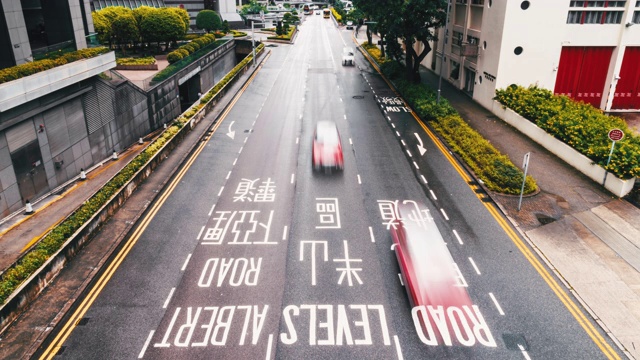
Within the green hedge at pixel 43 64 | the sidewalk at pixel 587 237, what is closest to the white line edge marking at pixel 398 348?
the sidewalk at pixel 587 237

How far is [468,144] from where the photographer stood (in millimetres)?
28594

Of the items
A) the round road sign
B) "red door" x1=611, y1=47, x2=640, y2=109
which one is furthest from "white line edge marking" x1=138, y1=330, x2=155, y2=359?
"red door" x1=611, y1=47, x2=640, y2=109

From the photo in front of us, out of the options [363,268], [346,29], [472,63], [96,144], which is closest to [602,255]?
[363,268]

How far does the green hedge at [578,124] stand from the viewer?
76.2 ft

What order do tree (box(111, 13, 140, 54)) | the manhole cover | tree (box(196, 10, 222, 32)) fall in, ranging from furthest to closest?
tree (box(196, 10, 222, 32))
tree (box(111, 13, 140, 54))
the manhole cover

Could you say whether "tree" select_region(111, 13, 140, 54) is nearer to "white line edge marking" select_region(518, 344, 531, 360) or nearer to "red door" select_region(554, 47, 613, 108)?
"red door" select_region(554, 47, 613, 108)

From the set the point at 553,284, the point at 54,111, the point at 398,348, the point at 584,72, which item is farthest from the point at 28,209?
the point at 584,72

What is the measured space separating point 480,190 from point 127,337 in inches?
A: 716

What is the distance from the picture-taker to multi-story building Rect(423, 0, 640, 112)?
34688 millimetres

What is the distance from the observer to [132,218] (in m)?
21.2

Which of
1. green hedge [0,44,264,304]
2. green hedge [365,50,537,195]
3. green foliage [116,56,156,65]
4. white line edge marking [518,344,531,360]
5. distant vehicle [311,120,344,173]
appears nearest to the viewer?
white line edge marking [518,344,531,360]

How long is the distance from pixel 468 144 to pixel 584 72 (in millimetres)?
16306

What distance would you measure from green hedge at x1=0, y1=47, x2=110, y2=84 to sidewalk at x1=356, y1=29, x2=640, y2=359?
24.9 m

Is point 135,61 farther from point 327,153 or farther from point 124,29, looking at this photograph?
point 327,153
